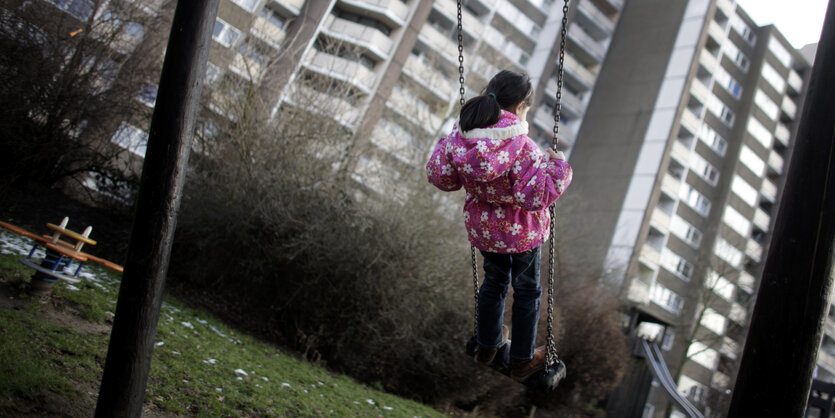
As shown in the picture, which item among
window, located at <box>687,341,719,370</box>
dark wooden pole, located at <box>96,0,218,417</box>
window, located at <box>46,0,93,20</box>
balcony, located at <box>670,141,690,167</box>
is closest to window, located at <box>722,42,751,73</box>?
balcony, located at <box>670,141,690,167</box>

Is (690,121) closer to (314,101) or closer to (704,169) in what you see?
(704,169)

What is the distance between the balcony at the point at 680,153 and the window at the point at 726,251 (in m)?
5.10

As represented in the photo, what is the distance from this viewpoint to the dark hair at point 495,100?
3285 mm

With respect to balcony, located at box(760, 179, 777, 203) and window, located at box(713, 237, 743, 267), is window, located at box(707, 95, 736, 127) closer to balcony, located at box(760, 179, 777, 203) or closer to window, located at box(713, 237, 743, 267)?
balcony, located at box(760, 179, 777, 203)

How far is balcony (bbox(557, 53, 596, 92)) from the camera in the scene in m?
35.5

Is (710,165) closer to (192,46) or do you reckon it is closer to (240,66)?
(240,66)

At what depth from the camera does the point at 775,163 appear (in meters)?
42.5

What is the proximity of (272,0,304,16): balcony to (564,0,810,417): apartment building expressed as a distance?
638 inches

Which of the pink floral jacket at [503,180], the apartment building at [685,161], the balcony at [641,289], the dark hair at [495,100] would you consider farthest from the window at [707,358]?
the dark hair at [495,100]

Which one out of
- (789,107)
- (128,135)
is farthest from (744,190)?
(128,135)

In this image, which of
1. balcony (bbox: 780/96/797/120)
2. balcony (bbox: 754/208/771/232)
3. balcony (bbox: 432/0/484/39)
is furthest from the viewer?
balcony (bbox: 780/96/797/120)

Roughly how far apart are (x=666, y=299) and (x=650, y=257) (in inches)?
130

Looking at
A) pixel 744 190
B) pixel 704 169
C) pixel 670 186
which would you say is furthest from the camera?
pixel 744 190

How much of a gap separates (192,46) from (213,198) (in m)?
8.28
